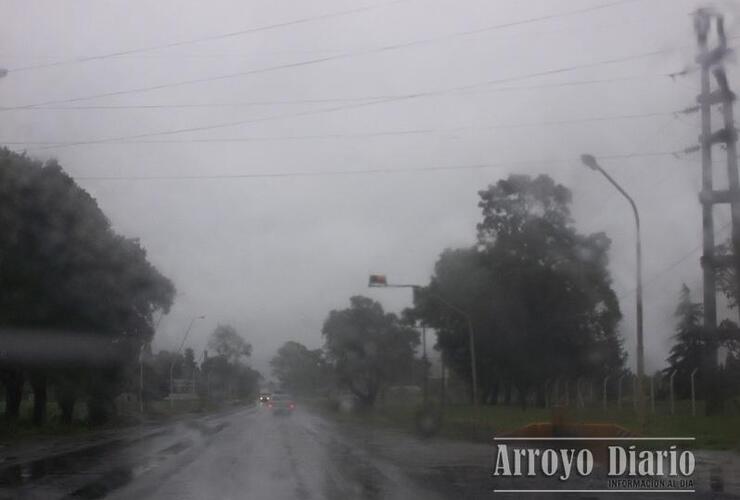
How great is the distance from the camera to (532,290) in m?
65.3

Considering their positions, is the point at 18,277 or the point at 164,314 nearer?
the point at 18,277

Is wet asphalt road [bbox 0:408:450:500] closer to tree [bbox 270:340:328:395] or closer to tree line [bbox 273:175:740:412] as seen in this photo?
tree line [bbox 273:175:740:412]

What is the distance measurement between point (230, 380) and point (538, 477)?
139 m

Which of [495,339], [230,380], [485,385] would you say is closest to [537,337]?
[495,339]

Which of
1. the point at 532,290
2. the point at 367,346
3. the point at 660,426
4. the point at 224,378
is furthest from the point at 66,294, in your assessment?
the point at 224,378

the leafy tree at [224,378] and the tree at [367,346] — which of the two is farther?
the leafy tree at [224,378]

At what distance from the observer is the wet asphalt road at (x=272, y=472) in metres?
18.7

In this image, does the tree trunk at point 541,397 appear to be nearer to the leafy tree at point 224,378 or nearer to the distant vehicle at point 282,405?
the distant vehicle at point 282,405

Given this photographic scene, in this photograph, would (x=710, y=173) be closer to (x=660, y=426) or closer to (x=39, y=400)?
(x=660, y=426)

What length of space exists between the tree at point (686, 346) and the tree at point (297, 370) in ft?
242

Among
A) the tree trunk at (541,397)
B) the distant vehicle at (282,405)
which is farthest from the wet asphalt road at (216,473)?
the distant vehicle at (282,405)

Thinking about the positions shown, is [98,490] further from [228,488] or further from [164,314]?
[164,314]

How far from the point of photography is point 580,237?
203ft

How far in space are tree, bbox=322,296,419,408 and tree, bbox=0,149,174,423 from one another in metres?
32.2
